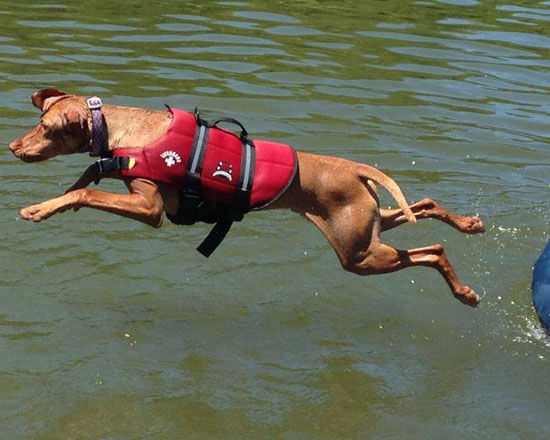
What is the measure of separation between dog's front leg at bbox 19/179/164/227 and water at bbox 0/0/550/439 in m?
1.12

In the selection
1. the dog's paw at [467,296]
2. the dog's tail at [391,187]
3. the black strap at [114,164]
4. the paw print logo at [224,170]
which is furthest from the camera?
the dog's paw at [467,296]

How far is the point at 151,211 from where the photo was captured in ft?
23.9

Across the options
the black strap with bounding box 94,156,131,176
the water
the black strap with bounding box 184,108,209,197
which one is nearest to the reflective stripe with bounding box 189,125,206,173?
the black strap with bounding box 184,108,209,197

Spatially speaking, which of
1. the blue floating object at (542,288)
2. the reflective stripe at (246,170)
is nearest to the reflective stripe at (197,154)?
the reflective stripe at (246,170)

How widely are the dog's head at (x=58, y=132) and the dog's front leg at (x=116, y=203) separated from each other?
0.34m

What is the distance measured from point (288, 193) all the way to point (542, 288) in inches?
92.7

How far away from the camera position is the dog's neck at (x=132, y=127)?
7316 mm

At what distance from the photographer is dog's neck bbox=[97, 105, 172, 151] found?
7.32 m

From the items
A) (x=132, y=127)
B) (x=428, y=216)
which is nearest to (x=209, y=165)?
(x=132, y=127)

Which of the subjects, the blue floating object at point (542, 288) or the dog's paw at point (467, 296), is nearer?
the dog's paw at point (467, 296)

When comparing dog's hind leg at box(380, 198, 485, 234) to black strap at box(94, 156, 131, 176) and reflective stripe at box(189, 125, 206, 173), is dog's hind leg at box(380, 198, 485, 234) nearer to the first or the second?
reflective stripe at box(189, 125, 206, 173)

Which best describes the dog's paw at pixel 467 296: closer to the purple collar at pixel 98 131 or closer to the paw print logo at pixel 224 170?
the paw print logo at pixel 224 170

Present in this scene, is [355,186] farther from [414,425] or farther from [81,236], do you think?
[81,236]

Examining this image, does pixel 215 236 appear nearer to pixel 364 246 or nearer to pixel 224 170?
pixel 224 170
